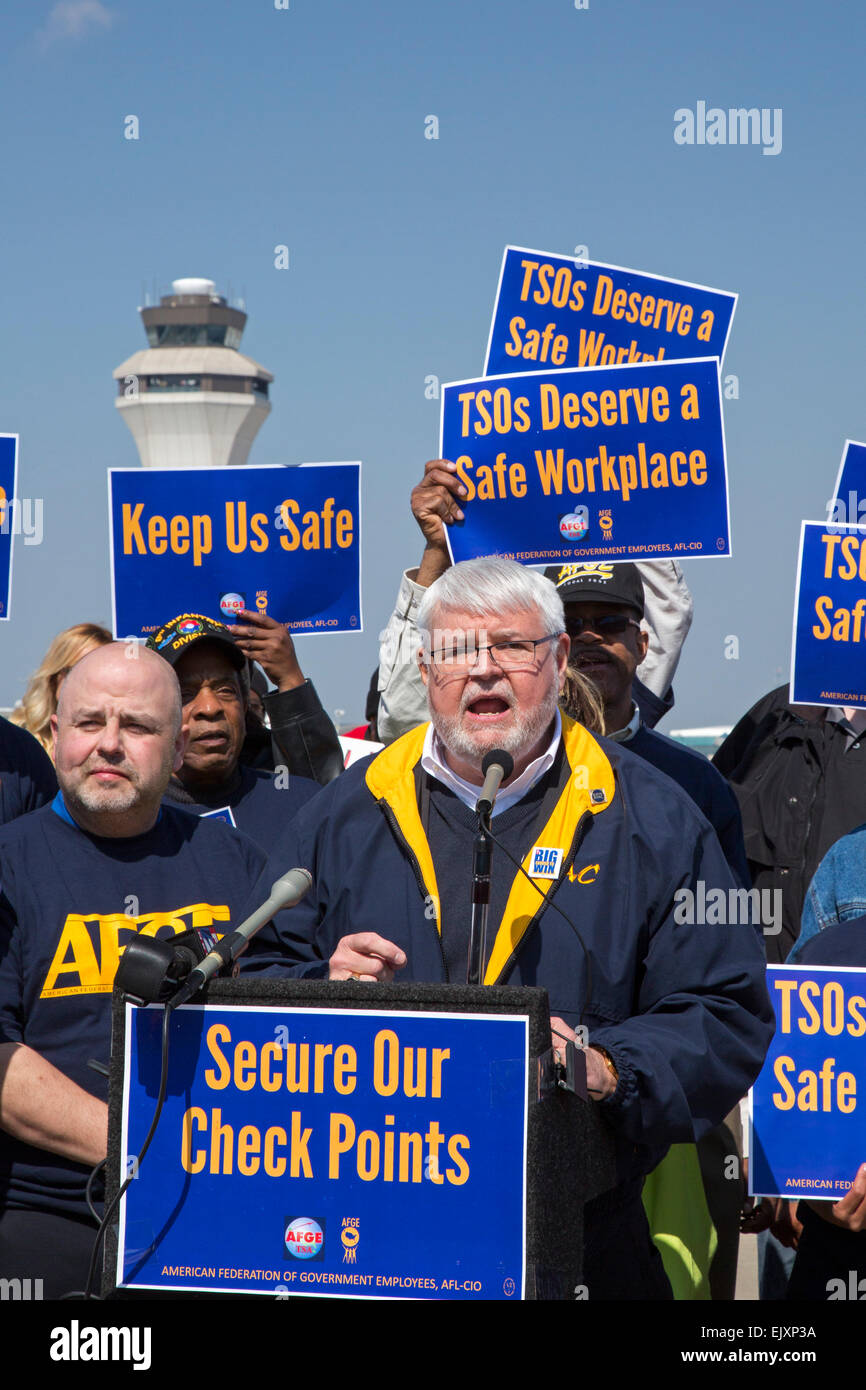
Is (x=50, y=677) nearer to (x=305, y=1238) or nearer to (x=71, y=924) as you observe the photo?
(x=71, y=924)

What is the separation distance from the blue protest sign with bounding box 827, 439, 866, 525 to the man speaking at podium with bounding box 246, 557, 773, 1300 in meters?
2.58

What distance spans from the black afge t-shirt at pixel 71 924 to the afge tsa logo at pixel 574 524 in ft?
6.37

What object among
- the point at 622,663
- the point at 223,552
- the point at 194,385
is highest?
the point at 194,385

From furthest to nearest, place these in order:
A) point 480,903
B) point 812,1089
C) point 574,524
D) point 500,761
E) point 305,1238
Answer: point 574,524, point 812,1089, point 500,761, point 480,903, point 305,1238

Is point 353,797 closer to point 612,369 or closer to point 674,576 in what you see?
point 612,369

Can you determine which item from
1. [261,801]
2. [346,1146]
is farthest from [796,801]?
[346,1146]

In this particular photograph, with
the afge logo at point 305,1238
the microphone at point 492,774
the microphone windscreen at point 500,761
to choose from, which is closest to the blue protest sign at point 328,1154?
the afge logo at point 305,1238

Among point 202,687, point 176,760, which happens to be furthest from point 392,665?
point 176,760

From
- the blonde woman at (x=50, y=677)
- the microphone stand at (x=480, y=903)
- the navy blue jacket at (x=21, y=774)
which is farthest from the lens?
the blonde woman at (x=50, y=677)

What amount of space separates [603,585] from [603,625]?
6.1 inches

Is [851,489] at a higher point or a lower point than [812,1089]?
higher

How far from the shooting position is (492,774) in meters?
3.29

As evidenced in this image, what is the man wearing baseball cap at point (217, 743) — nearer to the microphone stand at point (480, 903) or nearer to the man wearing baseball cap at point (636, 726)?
the man wearing baseball cap at point (636, 726)

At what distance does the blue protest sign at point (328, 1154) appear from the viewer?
113 inches
